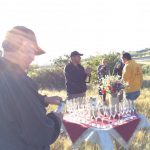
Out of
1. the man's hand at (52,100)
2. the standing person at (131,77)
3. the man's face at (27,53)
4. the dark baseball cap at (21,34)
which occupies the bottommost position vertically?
the standing person at (131,77)

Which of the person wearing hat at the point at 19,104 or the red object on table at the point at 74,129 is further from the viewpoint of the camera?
the red object on table at the point at 74,129

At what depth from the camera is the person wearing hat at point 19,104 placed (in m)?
2.10

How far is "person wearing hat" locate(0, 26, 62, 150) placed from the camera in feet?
6.88

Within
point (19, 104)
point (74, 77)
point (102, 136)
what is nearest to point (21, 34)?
point (19, 104)

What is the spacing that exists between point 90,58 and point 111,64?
1.21 metres

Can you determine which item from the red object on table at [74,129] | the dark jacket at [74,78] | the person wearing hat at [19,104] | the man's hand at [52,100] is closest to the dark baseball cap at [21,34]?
the person wearing hat at [19,104]

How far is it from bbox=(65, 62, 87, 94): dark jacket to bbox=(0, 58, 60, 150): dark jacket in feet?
21.8

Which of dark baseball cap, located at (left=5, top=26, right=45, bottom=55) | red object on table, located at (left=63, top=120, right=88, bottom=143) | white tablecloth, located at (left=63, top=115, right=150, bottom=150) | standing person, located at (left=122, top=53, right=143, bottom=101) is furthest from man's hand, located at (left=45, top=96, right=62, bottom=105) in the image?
standing person, located at (left=122, top=53, right=143, bottom=101)

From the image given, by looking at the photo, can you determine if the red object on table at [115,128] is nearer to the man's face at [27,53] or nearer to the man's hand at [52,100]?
the man's hand at [52,100]

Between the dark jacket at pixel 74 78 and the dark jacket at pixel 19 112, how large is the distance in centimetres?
665

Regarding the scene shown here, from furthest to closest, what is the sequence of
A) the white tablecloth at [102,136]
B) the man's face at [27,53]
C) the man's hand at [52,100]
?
the white tablecloth at [102,136], the man's hand at [52,100], the man's face at [27,53]

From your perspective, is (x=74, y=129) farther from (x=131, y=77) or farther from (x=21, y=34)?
(x=21, y=34)

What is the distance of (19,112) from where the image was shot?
210cm

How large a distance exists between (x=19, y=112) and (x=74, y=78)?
6746 mm
